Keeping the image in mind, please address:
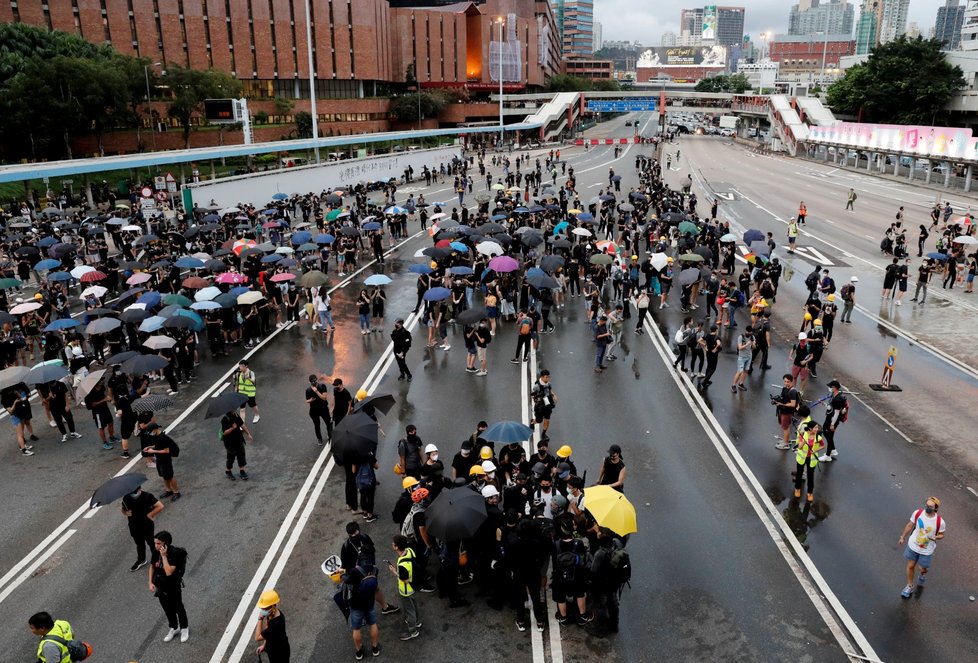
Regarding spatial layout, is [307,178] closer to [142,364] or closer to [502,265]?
[502,265]

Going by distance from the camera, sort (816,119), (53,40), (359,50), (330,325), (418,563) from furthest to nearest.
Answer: (359,50)
(816,119)
(53,40)
(330,325)
(418,563)

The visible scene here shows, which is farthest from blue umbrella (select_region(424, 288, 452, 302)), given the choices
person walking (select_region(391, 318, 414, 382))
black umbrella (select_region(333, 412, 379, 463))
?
black umbrella (select_region(333, 412, 379, 463))

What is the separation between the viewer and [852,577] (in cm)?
902

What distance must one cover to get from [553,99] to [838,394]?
114661mm

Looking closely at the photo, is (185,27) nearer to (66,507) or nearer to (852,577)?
(66,507)

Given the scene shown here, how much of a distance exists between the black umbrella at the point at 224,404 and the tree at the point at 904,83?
8306cm

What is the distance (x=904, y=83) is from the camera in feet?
246

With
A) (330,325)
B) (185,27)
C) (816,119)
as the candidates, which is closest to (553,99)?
(816,119)

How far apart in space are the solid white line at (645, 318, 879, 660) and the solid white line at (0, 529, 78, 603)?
10.5m

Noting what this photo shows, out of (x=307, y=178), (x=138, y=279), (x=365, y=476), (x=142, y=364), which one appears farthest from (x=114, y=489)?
(x=307, y=178)

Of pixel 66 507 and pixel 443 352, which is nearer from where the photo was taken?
pixel 66 507

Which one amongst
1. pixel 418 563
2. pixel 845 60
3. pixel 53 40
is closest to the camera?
pixel 418 563

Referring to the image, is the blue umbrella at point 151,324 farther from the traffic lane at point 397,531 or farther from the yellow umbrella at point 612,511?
the yellow umbrella at point 612,511

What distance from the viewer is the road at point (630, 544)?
806cm
